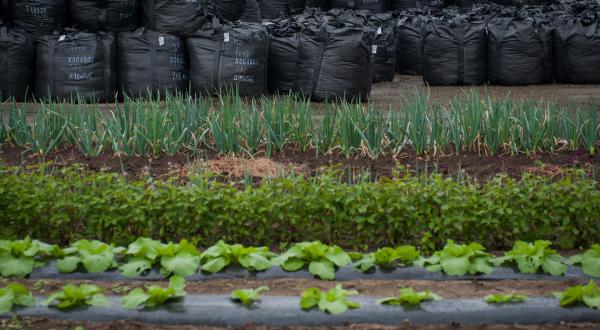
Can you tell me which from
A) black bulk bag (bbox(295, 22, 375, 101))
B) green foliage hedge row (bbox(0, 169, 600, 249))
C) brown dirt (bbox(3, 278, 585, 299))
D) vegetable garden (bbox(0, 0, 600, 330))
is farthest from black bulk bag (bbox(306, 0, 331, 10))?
brown dirt (bbox(3, 278, 585, 299))

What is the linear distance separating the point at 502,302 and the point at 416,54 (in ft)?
25.4

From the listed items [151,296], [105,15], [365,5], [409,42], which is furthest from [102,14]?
[151,296]

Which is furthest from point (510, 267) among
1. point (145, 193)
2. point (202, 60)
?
point (202, 60)

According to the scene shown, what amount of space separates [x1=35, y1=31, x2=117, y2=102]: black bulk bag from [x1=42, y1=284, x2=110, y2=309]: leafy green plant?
495 centimetres

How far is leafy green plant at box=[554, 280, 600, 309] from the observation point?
3.11 meters

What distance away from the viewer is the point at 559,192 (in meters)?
3.98

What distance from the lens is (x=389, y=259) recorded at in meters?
3.48

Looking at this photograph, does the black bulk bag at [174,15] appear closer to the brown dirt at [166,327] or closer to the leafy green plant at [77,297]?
the leafy green plant at [77,297]

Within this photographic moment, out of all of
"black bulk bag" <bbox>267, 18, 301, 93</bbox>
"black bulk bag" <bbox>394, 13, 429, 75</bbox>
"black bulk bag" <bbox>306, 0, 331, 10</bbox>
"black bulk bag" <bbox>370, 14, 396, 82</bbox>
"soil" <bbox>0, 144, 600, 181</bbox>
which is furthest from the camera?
"black bulk bag" <bbox>306, 0, 331, 10</bbox>

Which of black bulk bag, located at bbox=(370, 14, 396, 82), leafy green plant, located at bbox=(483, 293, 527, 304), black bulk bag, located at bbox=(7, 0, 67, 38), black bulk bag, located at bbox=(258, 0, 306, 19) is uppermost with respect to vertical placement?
black bulk bag, located at bbox=(7, 0, 67, 38)

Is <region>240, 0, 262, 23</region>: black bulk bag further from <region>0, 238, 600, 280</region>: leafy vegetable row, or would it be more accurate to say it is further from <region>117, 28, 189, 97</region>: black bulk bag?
<region>0, 238, 600, 280</region>: leafy vegetable row

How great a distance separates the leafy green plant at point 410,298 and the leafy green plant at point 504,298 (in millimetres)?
173

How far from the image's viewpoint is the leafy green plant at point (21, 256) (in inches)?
137

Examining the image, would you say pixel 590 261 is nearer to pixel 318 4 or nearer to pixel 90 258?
pixel 90 258
